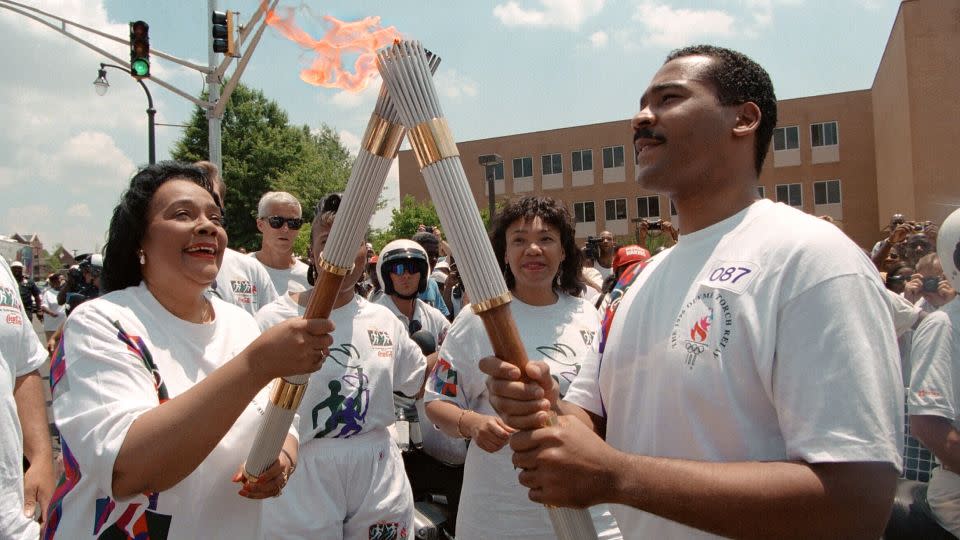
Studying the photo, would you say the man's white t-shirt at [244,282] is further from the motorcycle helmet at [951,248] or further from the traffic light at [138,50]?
the traffic light at [138,50]

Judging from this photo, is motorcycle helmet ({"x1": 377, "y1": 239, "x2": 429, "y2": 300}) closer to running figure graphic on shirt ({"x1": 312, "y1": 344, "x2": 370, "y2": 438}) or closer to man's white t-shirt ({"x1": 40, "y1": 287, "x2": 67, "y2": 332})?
running figure graphic on shirt ({"x1": 312, "y1": 344, "x2": 370, "y2": 438})

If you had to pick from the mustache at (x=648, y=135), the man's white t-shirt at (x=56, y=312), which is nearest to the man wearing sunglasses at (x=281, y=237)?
the mustache at (x=648, y=135)

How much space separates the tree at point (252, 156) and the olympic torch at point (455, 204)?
32565mm

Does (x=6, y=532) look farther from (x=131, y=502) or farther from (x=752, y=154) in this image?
(x=752, y=154)

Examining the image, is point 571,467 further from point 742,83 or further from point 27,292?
point 27,292

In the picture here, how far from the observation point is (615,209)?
44969 millimetres

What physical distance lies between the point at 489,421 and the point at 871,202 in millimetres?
42652

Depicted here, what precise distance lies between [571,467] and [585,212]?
4535 centimetres

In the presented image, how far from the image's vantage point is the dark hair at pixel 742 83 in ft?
6.00

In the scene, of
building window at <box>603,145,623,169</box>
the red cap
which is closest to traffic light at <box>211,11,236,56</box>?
the red cap

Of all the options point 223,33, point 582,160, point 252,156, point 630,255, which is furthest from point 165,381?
point 582,160

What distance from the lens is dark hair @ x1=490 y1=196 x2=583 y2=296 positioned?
378 cm

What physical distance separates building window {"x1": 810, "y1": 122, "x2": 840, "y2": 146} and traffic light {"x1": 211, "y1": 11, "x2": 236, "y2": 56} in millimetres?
36641

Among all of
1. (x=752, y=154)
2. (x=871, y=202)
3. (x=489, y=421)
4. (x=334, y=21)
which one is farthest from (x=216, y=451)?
(x=871, y=202)
